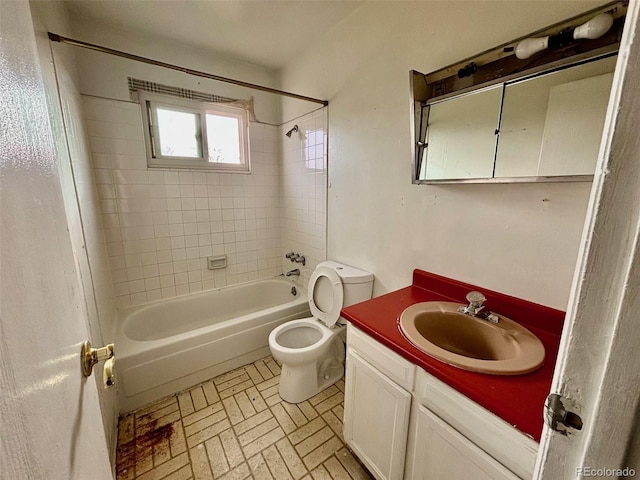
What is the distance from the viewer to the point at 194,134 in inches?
90.9

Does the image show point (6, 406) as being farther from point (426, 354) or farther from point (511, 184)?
point (511, 184)

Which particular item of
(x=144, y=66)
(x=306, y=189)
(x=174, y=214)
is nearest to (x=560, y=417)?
(x=306, y=189)

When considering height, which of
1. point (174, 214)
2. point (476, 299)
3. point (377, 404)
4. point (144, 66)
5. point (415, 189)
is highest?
point (144, 66)

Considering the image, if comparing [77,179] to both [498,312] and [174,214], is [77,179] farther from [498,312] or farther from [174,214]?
[498,312]

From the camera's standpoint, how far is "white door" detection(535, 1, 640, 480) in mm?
282

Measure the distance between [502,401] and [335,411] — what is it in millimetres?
1201

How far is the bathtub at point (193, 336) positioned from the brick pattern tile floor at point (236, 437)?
131mm

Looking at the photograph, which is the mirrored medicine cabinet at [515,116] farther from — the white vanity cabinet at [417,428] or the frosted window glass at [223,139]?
the frosted window glass at [223,139]

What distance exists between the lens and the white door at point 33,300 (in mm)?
285

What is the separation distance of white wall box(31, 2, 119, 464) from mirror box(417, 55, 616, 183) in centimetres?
167

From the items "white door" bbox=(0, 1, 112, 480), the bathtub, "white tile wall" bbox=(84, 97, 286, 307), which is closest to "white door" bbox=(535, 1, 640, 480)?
"white door" bbox=(0, 1, 112, 480)

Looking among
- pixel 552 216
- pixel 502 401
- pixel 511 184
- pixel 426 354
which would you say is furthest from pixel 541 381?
pixel 511 184

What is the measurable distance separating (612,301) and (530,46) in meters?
1.10

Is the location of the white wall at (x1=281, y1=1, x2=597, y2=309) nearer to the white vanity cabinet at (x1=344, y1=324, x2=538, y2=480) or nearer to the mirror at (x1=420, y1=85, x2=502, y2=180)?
the mirror at (x1=420, y1=85, x2=502, y2=180)
